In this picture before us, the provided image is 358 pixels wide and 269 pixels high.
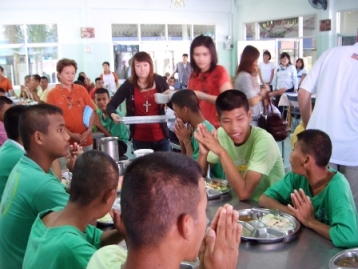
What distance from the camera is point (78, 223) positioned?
1506 millimetres

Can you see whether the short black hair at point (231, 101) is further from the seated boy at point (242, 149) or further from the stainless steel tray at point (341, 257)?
the stainless steel tray at point (341, 257)

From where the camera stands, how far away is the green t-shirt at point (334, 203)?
161 centimetres

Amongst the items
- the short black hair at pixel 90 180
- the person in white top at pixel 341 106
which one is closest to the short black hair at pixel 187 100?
the person in white top at pixel 341 106

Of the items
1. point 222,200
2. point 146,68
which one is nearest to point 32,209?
point 222,200

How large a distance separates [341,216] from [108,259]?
0.99 meters

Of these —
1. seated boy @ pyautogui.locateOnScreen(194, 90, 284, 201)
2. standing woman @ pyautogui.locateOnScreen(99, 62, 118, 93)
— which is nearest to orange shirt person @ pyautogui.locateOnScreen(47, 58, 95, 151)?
seated boy @ pyautogui.locateOnScreen(194, 90, 284, 201)

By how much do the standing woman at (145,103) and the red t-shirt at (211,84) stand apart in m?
0.40

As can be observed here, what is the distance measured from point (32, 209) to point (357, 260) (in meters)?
1.33

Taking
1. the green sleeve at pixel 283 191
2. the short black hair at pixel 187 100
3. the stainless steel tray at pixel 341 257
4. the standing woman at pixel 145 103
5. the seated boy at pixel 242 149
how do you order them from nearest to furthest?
1. the stainless steel tray at pixel 341 257
2. the green sleeve at pixel 283 191
3. the seated boy at pixel 242 149
4. the short black hair at pixel 187 100
5. the standing woman at pixel 145 103

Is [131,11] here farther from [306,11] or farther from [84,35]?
[306,11]

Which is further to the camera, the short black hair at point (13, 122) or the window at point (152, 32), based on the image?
the window at point (152, 32)

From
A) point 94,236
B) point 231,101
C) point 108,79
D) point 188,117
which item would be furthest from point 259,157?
point 108,79

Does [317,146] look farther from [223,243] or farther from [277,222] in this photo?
[223,243]

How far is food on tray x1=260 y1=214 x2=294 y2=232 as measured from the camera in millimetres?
1771
